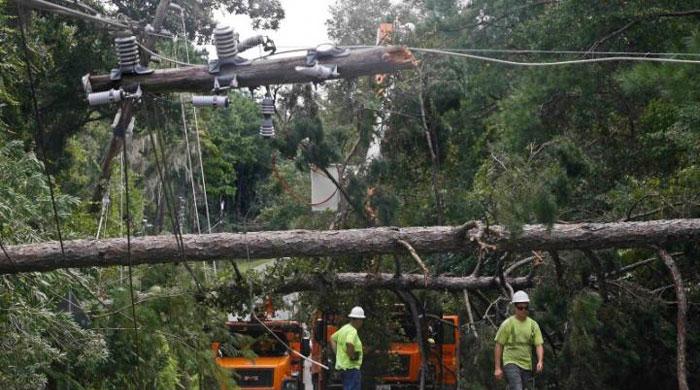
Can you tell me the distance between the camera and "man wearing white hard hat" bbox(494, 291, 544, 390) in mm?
12835

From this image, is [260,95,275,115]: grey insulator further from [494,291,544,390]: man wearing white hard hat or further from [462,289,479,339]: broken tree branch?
[462,289,479,339]: broken tree branch

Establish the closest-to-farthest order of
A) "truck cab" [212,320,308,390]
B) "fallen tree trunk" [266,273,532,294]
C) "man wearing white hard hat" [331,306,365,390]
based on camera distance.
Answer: "man wearing white hard hat" [331,306,365,390] < "fallen tree trunk" [266,273,532,294] < "truck cab" [212,320,308,390]

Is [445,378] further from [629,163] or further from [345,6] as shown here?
[345,6]

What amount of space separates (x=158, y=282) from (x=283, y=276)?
5.21 ft

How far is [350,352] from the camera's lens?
46.4ft

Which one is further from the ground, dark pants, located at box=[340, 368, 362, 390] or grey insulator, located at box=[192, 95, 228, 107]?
grey insulator, located at box=[192, 95, 228, 107]

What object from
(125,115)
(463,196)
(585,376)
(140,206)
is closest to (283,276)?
(585,376)

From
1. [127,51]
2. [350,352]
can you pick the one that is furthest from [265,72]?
[350,352]

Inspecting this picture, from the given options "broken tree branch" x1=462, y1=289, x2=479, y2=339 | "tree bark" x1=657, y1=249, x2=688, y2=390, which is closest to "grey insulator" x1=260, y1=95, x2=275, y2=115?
"tree bark" x1=657, y1=249, x2=688, y2=390

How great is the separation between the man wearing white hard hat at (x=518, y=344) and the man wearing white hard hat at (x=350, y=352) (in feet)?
6.64

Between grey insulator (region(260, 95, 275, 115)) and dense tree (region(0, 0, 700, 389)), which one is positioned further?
dense tree (region(0, 0, 700, 389))

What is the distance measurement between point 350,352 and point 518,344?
230cm

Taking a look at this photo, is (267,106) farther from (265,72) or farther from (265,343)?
(265,343)

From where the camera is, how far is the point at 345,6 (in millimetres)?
48781
